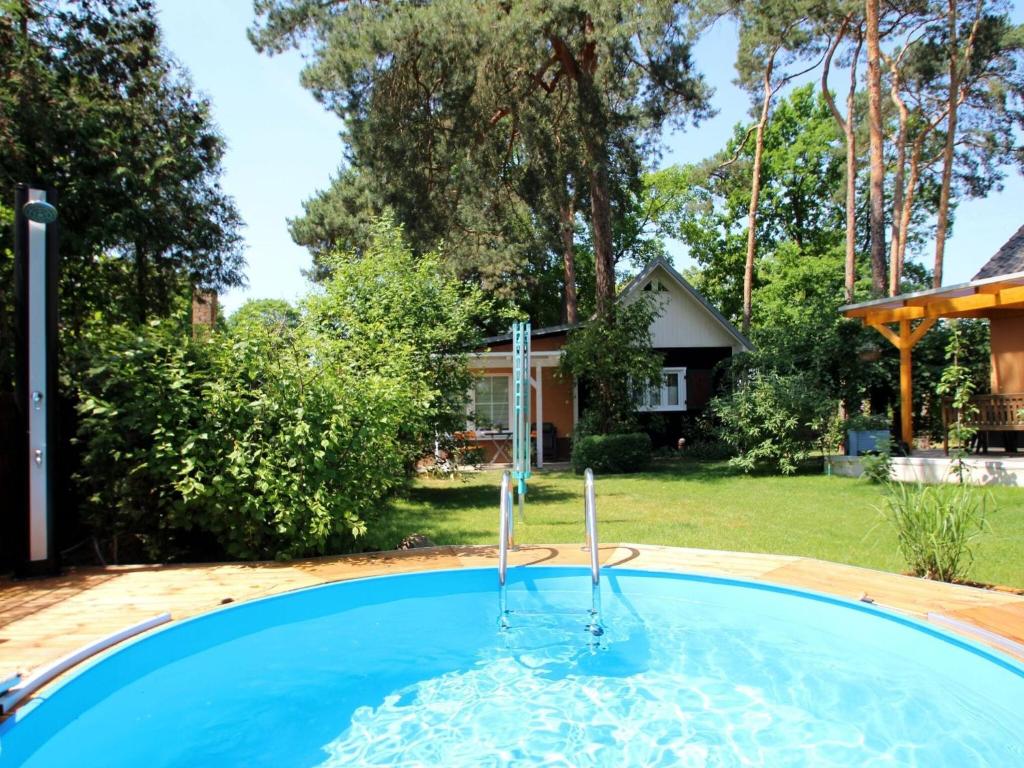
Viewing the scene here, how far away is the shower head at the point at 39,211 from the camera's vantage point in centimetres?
541

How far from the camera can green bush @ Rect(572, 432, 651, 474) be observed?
593 inches

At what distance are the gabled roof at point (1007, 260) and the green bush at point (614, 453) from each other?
726cm

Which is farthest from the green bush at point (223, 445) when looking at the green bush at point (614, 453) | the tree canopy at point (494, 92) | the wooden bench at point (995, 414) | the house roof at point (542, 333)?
the wooden bench at point (995, 414)

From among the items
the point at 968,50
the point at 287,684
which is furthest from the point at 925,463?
the point at 968,50

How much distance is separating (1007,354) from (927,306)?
316 cm

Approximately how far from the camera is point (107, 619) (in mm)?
4648

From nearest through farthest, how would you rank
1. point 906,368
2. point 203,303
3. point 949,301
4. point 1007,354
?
point 949,301 → point 203,303 → point 906,368 → point 1007,354

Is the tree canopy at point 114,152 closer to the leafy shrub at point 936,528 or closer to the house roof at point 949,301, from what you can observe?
the leafy shrub at point 936,528

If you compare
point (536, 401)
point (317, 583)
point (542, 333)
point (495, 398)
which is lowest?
point (317, 583)

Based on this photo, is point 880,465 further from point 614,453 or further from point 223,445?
point 223,445

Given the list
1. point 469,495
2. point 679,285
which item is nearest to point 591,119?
point 679,285

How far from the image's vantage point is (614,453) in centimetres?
1507

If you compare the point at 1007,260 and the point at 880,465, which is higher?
the point at 1007,260

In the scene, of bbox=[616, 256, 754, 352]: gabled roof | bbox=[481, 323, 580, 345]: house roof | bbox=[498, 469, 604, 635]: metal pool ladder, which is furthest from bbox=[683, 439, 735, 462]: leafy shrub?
bbox=[498, 469, 604, 635]: metal pool ladder
